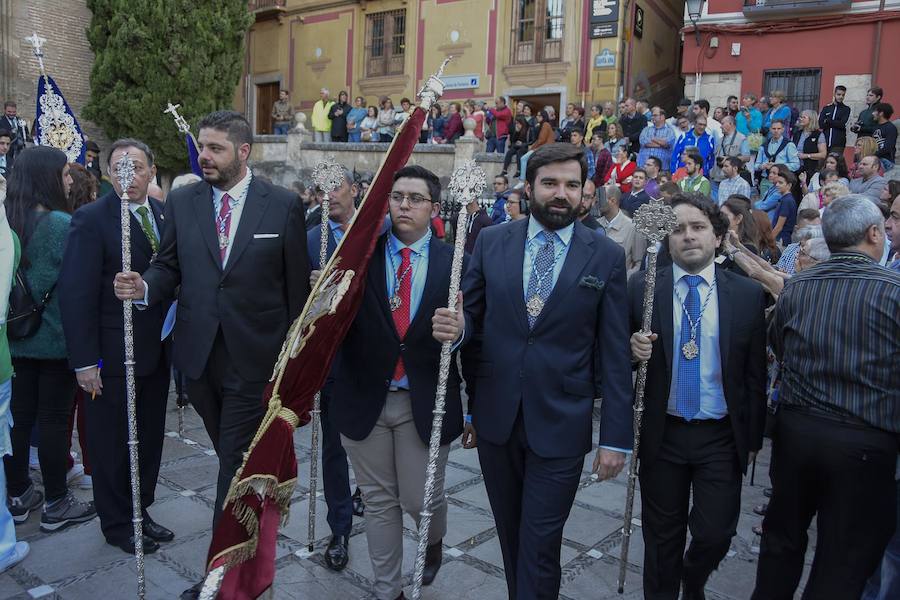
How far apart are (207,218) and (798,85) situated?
59.4 ft

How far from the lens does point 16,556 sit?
12.8 feet

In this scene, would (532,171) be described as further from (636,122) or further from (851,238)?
(636,122)

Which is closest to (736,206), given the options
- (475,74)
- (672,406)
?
(672,406)

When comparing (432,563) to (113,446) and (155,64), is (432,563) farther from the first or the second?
(155,64)

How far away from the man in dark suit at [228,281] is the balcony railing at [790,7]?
17.7 metres

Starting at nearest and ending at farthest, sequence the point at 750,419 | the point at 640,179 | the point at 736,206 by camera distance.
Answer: the point at 750,419, the point at 736,206, the point at 640,179

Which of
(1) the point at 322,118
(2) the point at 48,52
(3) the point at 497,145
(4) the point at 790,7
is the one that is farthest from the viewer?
(1) the point at 322,118

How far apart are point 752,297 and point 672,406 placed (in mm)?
609

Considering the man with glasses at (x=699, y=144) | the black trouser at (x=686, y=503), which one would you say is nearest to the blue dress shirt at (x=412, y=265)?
Result: the black trouser at (x=686, y=503)

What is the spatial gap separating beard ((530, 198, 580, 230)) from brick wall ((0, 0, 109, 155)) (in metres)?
18.8

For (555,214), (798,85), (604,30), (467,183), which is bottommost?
(555,214)

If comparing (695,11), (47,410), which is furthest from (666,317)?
(695,11)

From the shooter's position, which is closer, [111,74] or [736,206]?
[736,206]

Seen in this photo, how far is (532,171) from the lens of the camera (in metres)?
3.22
